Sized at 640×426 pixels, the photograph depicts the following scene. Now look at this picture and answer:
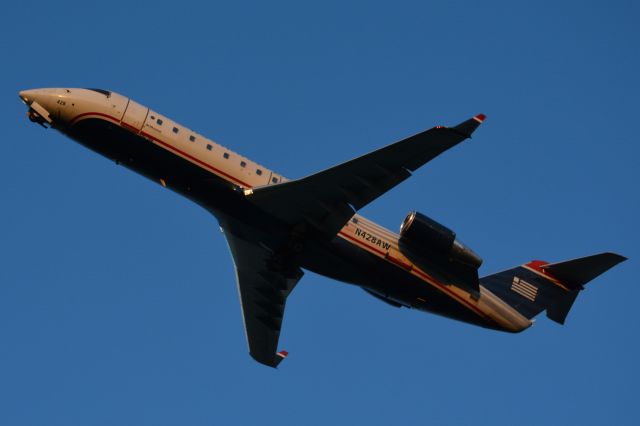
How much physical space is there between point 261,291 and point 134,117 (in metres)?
9.52

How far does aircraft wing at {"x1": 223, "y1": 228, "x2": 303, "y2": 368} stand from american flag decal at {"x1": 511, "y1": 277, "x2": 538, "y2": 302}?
867 centimetres

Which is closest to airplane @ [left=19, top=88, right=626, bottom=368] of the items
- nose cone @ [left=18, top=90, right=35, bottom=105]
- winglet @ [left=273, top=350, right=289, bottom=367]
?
nose cone @ [left=18, top=90, right=35, bottom=105]

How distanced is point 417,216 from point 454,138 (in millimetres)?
5795

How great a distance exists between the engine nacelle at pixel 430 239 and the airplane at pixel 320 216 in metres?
0.04

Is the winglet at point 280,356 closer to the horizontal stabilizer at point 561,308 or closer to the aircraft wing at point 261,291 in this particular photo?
the aircraft wing at point 261,291

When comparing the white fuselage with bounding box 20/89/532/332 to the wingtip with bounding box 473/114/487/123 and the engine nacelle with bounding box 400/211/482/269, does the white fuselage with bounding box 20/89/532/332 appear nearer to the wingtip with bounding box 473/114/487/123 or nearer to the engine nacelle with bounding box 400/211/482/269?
the engine nacelle with bounding box 400/211/482/269

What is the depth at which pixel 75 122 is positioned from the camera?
1225 inches

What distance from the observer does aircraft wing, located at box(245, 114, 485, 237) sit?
92.7 feet

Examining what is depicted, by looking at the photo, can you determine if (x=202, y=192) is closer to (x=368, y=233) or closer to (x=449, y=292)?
(x=368, y=233)

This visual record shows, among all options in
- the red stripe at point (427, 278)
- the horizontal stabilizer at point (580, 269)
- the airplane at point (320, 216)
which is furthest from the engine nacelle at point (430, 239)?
the horizontal stabilizer at point (580, 269)

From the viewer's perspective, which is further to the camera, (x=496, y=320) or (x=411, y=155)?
(x=496, y=320)

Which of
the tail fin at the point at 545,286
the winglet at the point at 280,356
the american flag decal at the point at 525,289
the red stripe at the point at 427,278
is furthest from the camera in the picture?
the winglet at the point at 280,356

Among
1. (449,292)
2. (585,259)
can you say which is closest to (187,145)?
(449,292)

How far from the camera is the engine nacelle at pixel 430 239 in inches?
1293
